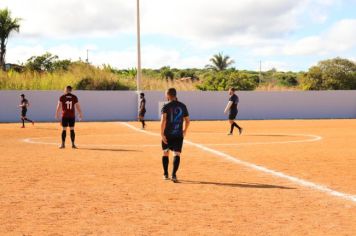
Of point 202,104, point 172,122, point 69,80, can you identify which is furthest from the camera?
point 69,80

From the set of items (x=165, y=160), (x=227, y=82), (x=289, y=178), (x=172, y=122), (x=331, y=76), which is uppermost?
(x=331, y=76)

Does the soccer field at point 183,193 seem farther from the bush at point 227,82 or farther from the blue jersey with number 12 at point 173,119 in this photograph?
the bush at point 227,82

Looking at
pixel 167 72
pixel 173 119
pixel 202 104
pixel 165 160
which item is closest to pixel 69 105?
pixel 165 160

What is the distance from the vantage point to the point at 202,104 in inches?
1614

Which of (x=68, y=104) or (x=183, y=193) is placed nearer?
(x=183, y=193)

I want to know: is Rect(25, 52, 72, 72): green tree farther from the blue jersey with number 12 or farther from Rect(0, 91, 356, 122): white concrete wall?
the blue jersey with number 12

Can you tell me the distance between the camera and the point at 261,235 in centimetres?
612

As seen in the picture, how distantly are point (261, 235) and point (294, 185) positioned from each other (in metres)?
3.49

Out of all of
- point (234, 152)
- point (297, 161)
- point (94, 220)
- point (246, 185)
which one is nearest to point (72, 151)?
point (234, 152)

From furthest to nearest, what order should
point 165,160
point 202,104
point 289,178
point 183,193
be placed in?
1. point 202,104
2. point 165,160
3. point 289,178
4. point 183,193

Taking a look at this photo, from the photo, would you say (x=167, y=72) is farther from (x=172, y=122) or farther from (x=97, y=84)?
(x=172, y=122)

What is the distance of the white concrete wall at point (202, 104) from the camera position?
123 ft

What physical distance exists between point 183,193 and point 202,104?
1271 inches

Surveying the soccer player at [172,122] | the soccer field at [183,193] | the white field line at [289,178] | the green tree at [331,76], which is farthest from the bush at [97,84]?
the soccer player at [172,122]
